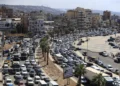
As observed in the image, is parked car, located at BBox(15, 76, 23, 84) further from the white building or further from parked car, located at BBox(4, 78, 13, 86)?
the white building

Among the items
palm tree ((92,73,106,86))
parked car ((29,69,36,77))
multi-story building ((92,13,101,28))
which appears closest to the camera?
palm tree ((92,73,106,86))

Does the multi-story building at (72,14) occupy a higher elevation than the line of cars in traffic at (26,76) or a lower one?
higher

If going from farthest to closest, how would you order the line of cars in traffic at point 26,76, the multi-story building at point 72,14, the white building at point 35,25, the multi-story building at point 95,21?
the multi-story building at point 95,21
the multi-story building at point 72,14
the white building at point 35,25
the line of cars in traffic at point 26,76

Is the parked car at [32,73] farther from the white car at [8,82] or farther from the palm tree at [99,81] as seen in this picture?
the palm tree at [99,81]

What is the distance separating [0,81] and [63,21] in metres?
71.1

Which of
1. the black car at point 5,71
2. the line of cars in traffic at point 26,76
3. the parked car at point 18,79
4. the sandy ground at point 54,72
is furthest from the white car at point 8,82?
the sandy ground at point 54,72

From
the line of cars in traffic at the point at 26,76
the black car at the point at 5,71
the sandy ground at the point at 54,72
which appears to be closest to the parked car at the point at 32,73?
the line of cars in traffic at the point at 26,76

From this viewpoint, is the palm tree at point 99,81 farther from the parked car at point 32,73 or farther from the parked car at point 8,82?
the parked car at point 32,73

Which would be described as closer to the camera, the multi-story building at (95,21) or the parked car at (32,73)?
the parked car at (32,73)

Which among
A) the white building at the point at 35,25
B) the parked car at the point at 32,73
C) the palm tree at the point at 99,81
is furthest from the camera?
the white building at the point at 35,25

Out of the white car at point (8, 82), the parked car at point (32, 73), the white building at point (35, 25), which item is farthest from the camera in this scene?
the white building at point (35, 25)

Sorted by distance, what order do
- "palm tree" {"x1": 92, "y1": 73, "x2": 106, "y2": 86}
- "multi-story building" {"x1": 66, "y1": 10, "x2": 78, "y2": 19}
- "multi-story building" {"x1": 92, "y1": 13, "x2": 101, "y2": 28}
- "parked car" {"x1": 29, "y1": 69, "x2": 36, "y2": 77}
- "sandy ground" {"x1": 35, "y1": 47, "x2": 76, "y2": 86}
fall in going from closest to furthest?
"palm tree" {"x1": 92, "y1": 73, "x2": 106, "y2": 86}
"sandy ground" {"x1": 35, "y1": 47, "x2": 76, "y2": 86}
"parked car" {"x1": 29, "y1": 69, "x2": 36, "y2": 77}
"multi-story building" {"x1": 66, "y1": 10, "x2": 78, "y2": 19}
"multi-story building" {"x1": 92, "y1": 13, "x2": 101, "y2": 28}

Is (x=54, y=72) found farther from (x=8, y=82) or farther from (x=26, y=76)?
(x=8, y=82)

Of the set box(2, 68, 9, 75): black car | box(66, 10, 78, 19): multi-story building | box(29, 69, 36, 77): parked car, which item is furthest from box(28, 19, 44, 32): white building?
box(29, 69, 36, 77): parked car
